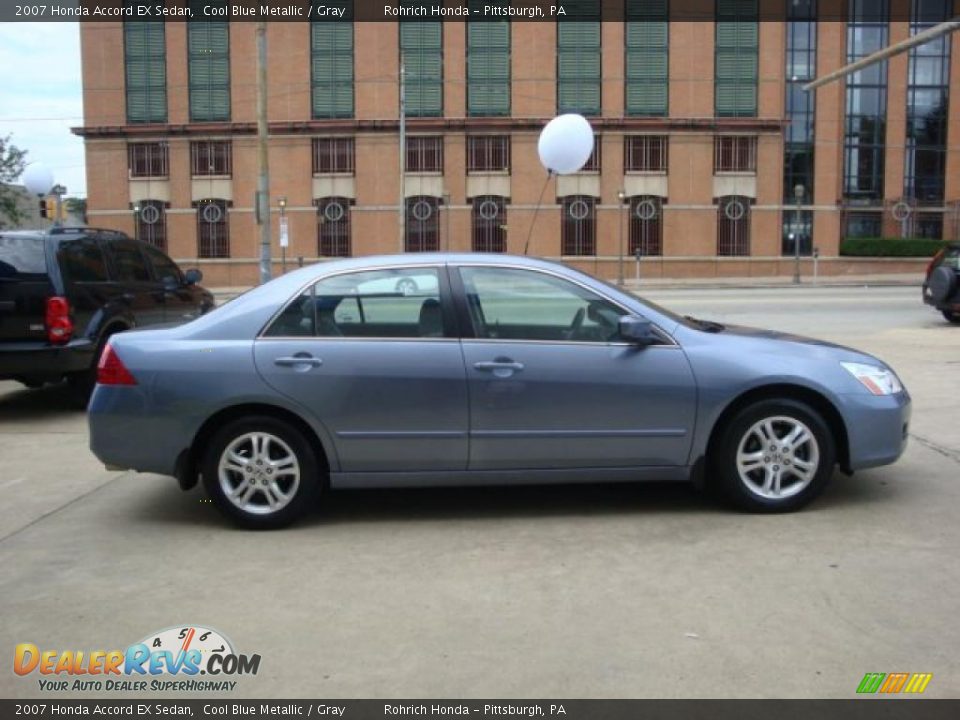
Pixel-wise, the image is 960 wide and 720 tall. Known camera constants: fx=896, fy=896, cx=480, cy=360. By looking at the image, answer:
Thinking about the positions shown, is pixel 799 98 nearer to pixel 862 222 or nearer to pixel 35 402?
pixel 862 222

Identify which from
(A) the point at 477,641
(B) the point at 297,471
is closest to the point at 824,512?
(A) the point at 477,641

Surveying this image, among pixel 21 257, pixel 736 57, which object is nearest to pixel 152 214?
pixel 736 57

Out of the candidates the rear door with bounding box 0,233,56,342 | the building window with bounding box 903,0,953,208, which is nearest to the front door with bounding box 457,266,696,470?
the rear door with bounding box 0,233,56,342

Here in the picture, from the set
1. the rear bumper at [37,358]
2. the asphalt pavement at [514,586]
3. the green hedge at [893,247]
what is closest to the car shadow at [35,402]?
the rear bumper at [37,358]

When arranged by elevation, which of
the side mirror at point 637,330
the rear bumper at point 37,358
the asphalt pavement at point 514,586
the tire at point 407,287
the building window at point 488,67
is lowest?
the asphalt pavement at point 514,586

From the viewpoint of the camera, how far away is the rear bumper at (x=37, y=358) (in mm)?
8273

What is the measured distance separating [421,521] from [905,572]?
259 centimetres

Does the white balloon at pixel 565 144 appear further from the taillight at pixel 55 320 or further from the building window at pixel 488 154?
the building window at pixel 488 154

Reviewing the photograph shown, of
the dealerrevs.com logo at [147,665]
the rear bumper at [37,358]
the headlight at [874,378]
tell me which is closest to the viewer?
the dealerrevs.com logo at [147,665]

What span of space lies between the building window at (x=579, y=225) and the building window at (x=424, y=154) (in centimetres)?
639

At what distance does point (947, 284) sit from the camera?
16.5 meters

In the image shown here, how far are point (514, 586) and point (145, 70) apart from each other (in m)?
45.7

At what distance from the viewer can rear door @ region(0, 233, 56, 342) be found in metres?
8.27

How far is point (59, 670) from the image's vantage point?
348 cm
